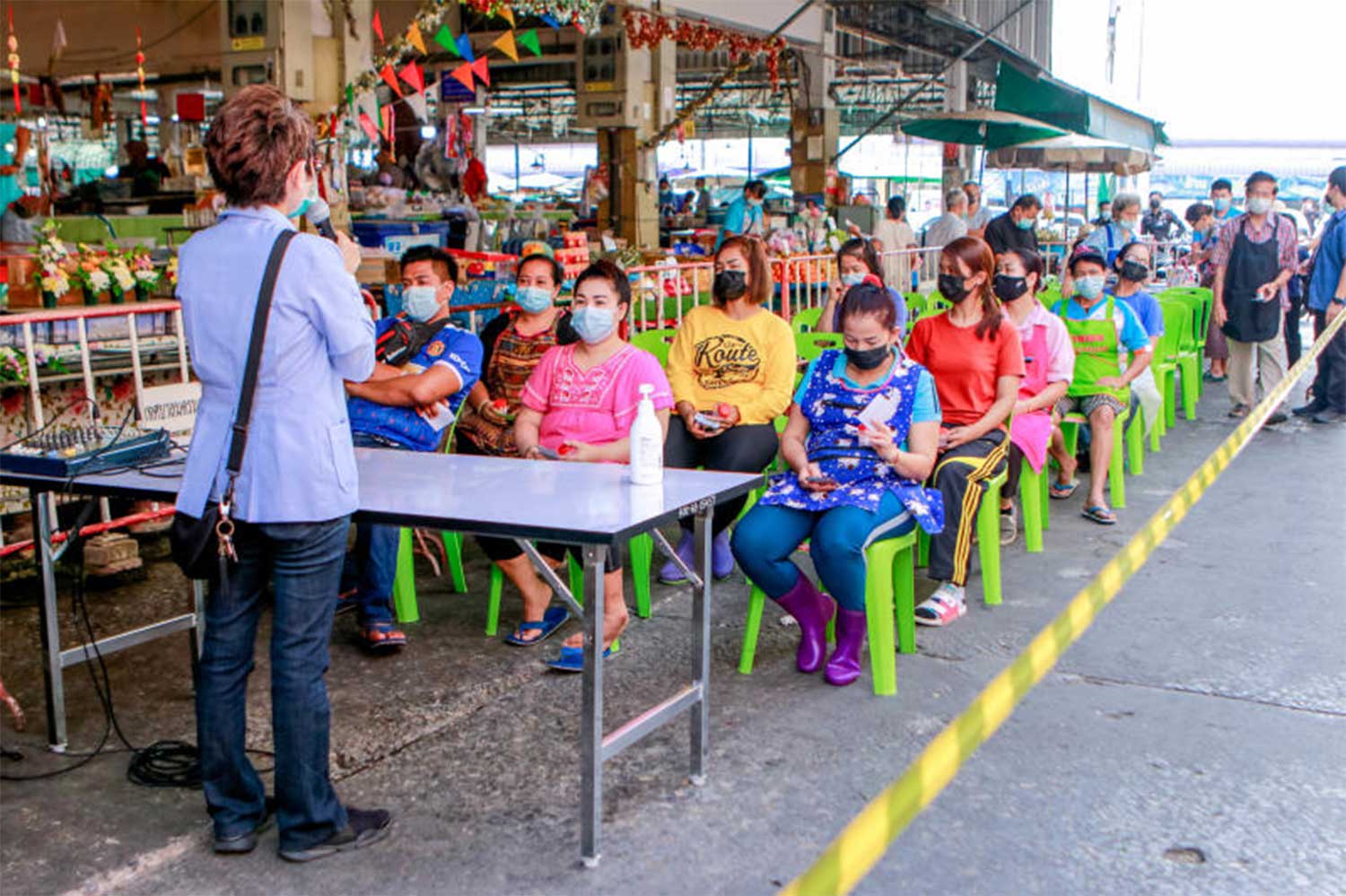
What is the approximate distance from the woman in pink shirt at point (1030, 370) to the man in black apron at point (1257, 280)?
3.54 metres

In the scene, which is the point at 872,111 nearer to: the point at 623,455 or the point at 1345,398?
the point at 1345,398

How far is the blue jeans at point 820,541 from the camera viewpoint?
4566 millimetres

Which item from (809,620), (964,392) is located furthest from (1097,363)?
(809,620)

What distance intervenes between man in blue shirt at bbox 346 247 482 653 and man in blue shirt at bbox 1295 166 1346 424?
6318 millimetres

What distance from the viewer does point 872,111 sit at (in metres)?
33.5

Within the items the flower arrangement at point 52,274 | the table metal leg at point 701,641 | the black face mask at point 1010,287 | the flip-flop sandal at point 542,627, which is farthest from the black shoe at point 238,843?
the black face mask at point 1010,287

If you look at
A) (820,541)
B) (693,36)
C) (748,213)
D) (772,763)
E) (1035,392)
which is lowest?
(772,763)

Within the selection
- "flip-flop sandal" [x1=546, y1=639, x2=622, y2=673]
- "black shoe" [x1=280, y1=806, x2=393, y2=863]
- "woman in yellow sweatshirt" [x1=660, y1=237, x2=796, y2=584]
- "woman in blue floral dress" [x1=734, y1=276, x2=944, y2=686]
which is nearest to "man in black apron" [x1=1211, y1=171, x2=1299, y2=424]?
"woman in yellow sweatshirt" [x1=660, y1=237, x2=796, y2=584]

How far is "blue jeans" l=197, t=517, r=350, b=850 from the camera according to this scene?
3256mm

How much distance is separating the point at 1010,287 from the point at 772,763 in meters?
3.44

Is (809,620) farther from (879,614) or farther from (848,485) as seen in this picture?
(848,485)

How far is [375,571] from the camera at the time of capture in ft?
16.2

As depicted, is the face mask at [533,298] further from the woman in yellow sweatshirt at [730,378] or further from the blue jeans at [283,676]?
the blue jeans at [283,676]

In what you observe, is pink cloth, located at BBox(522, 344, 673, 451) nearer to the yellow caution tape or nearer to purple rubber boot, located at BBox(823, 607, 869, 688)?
purple rubber boot, located at BBox(823, 607, 869, 688)
